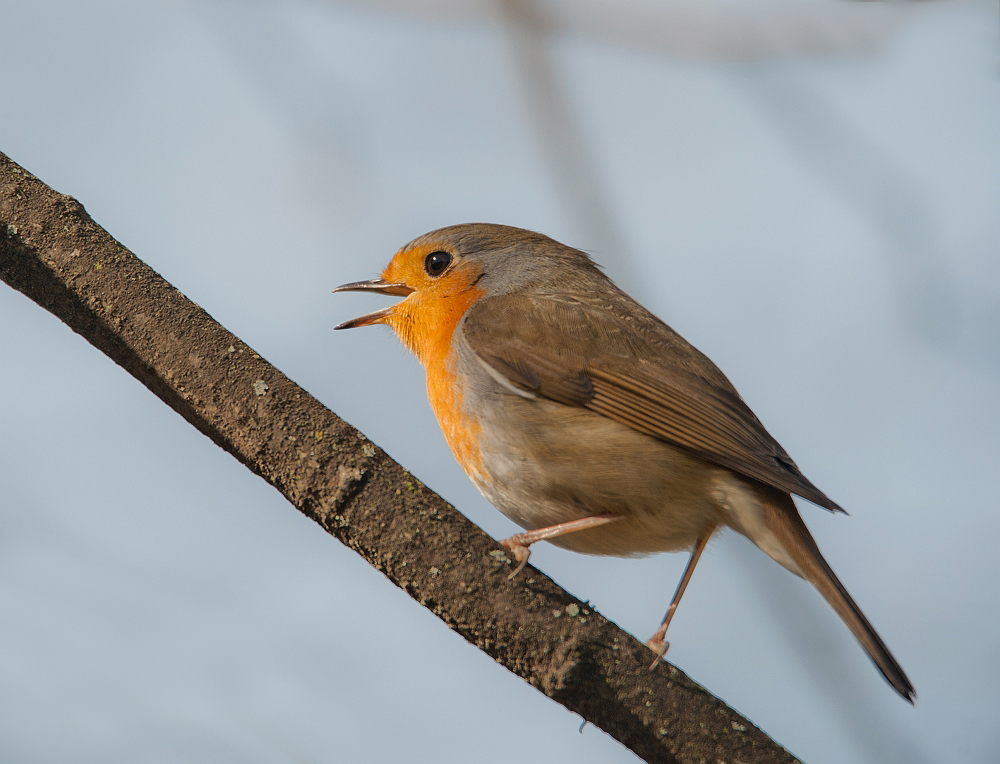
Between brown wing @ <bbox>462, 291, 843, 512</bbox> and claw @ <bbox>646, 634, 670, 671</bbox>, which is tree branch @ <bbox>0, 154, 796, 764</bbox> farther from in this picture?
brown wing @ <bbox>462, 291, 843, 512</bbox>

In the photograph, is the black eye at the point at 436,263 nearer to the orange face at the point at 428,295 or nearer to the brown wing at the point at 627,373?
the orange face at the point at 428,295

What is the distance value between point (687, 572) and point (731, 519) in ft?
0.90

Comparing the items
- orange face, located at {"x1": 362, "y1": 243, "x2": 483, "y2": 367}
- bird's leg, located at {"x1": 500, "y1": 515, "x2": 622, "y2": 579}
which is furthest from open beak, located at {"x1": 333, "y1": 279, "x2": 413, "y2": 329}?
bird's leg, located at {"x1": 500, "y1": 515, "x2": 622, "y2": 579}

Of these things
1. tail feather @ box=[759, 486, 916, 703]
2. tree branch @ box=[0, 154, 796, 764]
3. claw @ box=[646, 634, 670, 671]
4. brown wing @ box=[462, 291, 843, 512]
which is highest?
brown wing @ box=[462, 291, 843, 512]

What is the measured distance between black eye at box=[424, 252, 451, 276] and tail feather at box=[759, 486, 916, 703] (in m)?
1.83

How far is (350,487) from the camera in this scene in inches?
88.4

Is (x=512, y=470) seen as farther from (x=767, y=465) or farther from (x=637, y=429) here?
(x=767, y=465)

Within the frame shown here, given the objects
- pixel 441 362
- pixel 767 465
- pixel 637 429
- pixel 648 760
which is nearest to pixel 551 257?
pixel 441 362

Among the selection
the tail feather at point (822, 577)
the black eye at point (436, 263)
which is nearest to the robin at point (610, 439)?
the tail feather at point (822, 577)

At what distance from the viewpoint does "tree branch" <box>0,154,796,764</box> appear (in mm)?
2170

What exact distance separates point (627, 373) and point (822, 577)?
1.05 m

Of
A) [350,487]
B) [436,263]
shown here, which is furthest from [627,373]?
[350,487]

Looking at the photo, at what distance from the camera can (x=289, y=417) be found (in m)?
2.31

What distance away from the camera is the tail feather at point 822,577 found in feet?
8.96
